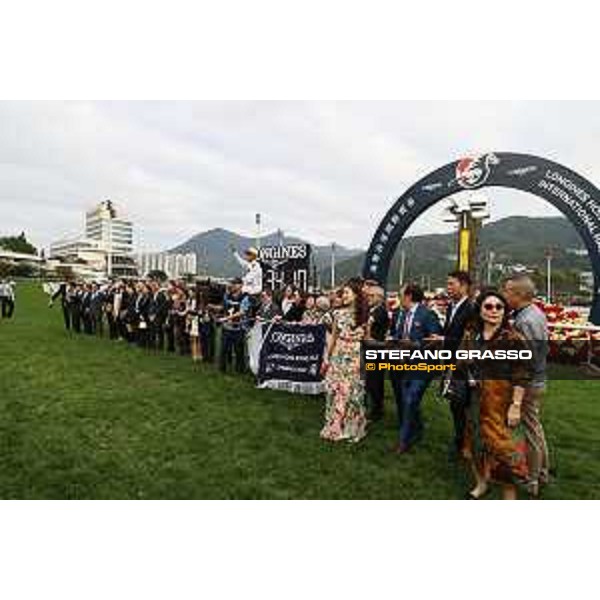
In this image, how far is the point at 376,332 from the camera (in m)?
6.70

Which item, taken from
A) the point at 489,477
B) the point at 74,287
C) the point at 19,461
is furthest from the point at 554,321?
the point at 74,287

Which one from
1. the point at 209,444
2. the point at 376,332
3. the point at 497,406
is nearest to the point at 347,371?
the point at 376,332

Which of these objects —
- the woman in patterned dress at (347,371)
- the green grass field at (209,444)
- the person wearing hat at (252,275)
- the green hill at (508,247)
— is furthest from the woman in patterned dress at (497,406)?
the green hill at (508,247)

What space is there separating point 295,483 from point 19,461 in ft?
7.96

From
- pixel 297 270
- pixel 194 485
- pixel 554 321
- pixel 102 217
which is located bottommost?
pixel 194 485

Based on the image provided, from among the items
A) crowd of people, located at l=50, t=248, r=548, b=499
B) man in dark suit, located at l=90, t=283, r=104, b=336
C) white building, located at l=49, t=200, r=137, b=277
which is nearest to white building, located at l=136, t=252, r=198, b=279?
white building, located at l=49, t=200, r=137, b=277

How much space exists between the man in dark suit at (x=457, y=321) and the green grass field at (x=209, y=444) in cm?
41

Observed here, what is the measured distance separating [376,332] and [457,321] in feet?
4.21

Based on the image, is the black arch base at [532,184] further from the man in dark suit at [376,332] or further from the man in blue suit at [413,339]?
the man in blue suit at [413,339]

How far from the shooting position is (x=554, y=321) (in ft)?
43.5

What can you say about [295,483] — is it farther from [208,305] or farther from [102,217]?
[102,217]

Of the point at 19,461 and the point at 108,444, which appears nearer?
the point at 19,461

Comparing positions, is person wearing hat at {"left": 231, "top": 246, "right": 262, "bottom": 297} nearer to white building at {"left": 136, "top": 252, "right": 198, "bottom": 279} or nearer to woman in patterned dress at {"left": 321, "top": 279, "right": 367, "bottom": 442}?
woman in patterned dress at {"left": 321, "top": 279, "right": 367, "bottom": 442}

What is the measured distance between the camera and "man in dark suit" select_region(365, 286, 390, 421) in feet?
21.9
